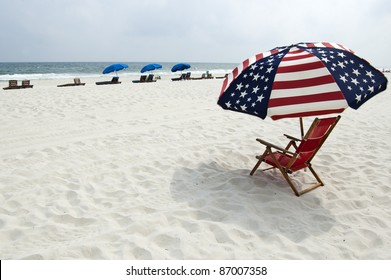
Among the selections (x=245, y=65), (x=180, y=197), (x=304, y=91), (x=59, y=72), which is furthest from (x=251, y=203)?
(x=59, y=72)

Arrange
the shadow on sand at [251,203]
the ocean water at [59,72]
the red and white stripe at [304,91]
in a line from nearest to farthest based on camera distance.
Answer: the red and white stripe at [304,91] < the shadow on sand at [251,203] < the ocean water at [59,72]

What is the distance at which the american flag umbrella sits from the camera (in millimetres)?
3037

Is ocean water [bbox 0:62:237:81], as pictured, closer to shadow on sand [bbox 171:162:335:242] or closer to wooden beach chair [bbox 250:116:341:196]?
shadow on sand [bbox 171:162:335:242]

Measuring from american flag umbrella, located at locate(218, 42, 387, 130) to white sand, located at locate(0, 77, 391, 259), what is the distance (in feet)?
3.91

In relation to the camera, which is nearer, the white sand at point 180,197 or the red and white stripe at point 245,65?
the white sand at point 180,197

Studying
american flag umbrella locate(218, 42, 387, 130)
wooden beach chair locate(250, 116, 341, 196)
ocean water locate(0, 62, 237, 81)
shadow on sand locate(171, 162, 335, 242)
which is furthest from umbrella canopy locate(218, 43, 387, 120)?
ocean water locate(0, 62, 237, 81)

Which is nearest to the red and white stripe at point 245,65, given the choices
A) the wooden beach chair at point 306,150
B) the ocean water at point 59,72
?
the wooden beach chair at point 306,150

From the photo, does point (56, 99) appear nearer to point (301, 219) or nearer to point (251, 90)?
point (251, 90)

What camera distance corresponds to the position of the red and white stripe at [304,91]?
3.01m

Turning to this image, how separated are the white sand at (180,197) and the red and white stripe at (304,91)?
1.22m

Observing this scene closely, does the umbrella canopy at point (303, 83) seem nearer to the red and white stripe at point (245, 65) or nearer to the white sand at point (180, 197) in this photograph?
the red and white stripe at point (245, 65)

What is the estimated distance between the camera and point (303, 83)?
3158mm

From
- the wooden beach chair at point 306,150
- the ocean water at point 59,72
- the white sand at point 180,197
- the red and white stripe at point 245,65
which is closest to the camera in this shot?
the white sand at point 180,197
